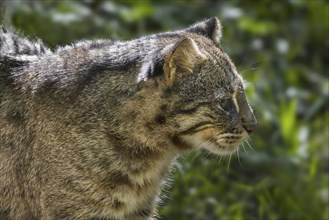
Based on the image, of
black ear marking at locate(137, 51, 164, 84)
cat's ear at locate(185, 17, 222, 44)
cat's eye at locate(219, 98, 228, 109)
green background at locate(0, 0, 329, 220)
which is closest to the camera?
black ear marking at locate(137, 51, 164, 84)

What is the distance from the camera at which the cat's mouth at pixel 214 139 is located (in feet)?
21.6

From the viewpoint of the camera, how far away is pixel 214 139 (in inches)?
261

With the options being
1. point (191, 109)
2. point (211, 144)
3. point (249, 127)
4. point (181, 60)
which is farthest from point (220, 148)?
point (181, 60)

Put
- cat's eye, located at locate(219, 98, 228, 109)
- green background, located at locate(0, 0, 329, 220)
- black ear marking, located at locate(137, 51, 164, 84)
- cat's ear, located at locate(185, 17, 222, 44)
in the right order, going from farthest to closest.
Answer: green background, located at locate(0, 0, 329, 220) → cat's ear, located at locate(185, 17, 222, 44) → cat's eye, located at locate(219, 98, 228, 109) → black ear marking, located at locate(137, 51, 164, 84)

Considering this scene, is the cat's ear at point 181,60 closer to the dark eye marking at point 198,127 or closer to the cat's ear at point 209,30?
the dark eye marking at point 198,127

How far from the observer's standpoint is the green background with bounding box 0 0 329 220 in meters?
8.95

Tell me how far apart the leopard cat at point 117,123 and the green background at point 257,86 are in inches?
26.6

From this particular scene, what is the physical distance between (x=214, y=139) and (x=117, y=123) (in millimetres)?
504

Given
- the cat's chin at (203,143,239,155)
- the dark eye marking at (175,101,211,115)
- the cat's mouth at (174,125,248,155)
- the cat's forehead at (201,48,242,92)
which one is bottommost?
the cat's chin at (203,143,239,155)

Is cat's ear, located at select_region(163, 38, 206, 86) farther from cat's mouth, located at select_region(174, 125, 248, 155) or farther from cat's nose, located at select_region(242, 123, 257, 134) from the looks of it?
cat's nose, located at select_region(242, 123, 257, 134)

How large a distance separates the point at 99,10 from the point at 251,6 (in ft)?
6.05

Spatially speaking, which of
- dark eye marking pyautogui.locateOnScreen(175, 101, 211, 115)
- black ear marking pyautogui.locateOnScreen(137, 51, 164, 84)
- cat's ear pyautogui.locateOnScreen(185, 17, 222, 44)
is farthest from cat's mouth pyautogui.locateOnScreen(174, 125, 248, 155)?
cat's ear pyautogui.locateOnScreen(185, 17, 222, 44)

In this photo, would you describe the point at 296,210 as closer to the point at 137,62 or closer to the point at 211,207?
the point at 211,207

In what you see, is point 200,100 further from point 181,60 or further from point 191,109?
point 181,60
